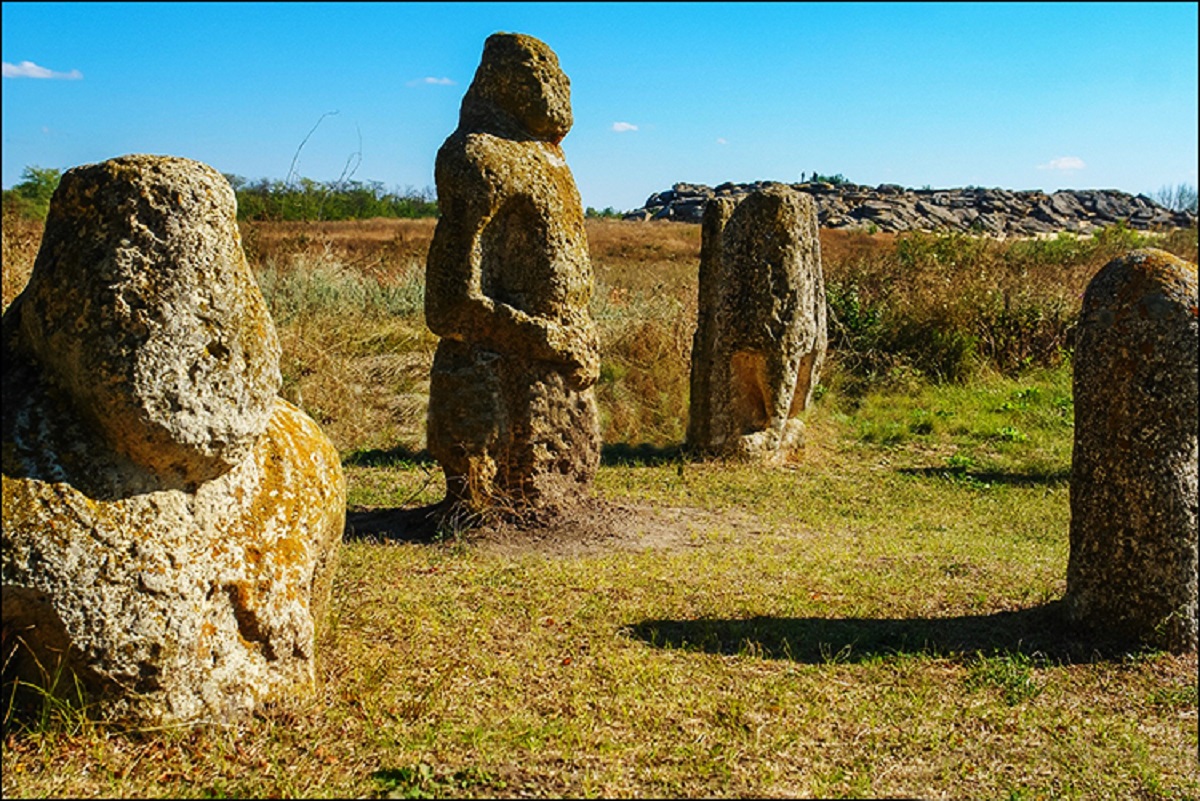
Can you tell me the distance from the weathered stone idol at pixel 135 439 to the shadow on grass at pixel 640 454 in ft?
21.2

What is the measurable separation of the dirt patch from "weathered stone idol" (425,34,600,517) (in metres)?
0.15

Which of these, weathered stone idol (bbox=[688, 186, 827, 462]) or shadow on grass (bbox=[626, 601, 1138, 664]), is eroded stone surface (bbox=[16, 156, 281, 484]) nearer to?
shadow on grass (bbox=[626, 601, 1138, 664])

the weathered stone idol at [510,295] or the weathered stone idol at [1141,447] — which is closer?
the weathered stone idol at [1141,447]

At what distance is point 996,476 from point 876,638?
5.24 meters

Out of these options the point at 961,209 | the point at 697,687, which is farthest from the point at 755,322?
the point at 961,209

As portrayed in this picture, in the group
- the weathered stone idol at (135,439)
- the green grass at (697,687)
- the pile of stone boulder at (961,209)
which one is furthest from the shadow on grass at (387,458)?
the pile of stone boulder at (961,209)

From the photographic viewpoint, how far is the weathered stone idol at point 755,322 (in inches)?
383

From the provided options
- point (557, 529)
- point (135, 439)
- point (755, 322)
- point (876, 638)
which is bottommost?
point (876, 638)

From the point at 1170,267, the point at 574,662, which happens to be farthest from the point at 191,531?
the point at 1170,267

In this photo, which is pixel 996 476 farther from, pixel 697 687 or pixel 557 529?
pixel 697 687

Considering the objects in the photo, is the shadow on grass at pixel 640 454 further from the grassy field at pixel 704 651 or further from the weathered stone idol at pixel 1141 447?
the weathered stone idol at pixel 1141 447

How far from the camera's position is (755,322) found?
975 cm

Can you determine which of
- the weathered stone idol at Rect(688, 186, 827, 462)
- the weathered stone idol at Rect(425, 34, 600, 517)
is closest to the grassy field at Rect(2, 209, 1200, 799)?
the weathered stone idol at Rect(688, 186, 827, 462)

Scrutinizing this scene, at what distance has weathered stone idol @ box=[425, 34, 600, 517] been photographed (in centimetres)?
660
